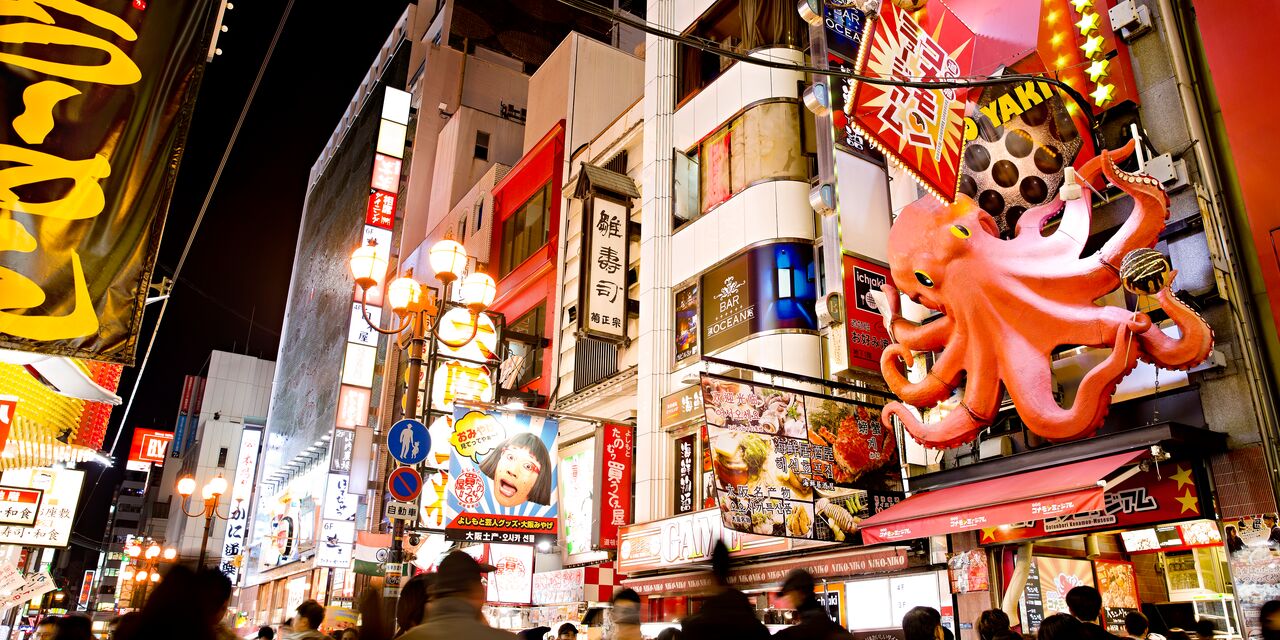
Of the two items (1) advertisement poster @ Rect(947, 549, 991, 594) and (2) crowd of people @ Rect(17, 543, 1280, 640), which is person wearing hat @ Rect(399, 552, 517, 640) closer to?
(2) crowd of people @ Rect(17, 543, 1280, 640)

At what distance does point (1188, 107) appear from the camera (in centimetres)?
1082

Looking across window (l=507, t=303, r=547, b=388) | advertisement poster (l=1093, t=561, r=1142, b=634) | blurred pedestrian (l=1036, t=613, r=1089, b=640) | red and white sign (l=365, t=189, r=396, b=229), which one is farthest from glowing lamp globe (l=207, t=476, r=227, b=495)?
red and white sign (l=365, t=189, r=396, b=229)

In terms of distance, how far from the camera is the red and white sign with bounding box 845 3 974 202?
1062 centimetres

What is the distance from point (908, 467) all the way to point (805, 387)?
2.97 m

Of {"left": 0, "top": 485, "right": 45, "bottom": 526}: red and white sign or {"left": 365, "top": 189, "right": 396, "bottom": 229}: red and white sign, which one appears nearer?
{"left": 0, "top": 485, "right": 45, "bottom": 526}: red and white sign

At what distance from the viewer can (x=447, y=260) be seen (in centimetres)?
1382

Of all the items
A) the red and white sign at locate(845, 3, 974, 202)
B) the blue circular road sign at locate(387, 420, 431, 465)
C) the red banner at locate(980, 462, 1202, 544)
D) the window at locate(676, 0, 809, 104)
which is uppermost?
the window at locate(676, 0, 809, 104)

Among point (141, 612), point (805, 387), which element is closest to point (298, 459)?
point (805, 387)

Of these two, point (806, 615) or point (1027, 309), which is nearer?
point (806, 615)

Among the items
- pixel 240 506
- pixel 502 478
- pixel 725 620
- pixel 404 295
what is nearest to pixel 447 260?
pixel 404 295

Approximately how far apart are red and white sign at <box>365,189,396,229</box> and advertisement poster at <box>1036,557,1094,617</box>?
37201 mm

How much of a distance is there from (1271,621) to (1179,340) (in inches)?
195

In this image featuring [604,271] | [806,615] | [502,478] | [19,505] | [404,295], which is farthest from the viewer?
[604,271]

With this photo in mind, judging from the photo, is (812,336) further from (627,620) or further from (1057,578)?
(627,620)
